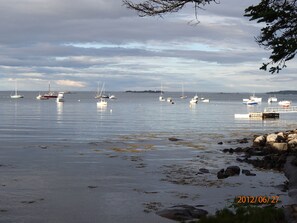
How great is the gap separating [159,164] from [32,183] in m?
7.91

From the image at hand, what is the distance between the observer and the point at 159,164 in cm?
2292

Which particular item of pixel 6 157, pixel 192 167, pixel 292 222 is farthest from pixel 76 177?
pixel 292 222

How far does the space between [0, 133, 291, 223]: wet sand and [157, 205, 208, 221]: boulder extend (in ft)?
0.90

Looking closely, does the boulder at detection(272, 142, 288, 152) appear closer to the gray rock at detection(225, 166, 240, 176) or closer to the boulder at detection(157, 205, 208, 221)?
the gray rock at detection(225, 166, 240, 176)

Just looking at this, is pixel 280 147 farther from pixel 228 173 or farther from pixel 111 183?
pixel 111 183

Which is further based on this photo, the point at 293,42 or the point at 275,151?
the point at 275,151

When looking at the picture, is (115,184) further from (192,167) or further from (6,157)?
(6,157)

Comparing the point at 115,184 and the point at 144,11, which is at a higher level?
the point at 144,11

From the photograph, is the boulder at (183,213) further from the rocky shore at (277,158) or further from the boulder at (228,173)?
the boulder at (228,173)

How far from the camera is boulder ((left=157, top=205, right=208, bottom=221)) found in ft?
37.6

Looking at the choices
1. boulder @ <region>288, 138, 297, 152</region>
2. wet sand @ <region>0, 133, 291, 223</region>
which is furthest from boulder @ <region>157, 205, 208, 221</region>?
boulder @ <region>288, 138, 297, 152</region>

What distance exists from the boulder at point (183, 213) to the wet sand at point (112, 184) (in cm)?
27

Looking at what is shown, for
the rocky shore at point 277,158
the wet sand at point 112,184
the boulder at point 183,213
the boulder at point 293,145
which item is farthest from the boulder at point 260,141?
the boulder at point 183,213

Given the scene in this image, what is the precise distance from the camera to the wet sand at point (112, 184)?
42.2 feet
